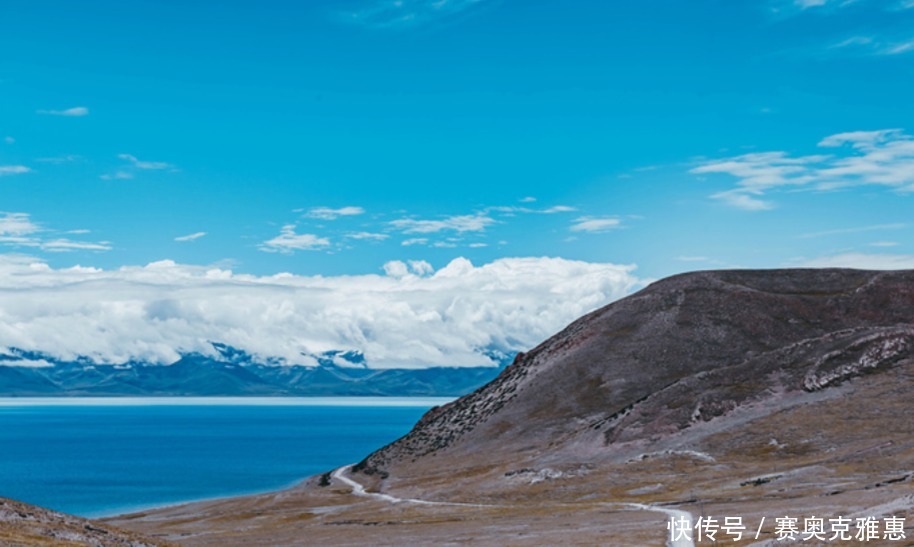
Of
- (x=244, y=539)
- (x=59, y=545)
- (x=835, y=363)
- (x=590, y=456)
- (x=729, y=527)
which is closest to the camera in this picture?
(x=59, y=545)

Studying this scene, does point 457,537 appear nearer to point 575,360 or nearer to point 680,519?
point 680,519

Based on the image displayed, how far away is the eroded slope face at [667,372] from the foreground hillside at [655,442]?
1.38 feet

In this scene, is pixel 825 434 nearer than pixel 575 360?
Yes

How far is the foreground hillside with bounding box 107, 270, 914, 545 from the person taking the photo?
279ft

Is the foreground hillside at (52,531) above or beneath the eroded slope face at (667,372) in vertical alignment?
beneath

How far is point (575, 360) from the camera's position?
612ft

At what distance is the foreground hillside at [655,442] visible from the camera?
85.1 meters

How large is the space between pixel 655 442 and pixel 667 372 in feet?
138

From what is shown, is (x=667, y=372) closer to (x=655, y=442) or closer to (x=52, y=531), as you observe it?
(x=655, y=442)

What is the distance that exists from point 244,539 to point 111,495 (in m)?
103

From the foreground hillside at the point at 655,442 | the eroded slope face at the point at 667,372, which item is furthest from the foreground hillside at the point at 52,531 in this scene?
the eroded slope face at the point at 667,372

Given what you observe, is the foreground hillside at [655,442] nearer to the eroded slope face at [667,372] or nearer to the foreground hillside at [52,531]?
the eroded slope face at [667,372]

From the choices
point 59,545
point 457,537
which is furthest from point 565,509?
point 59,545

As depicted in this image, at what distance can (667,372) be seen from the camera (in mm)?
174125
